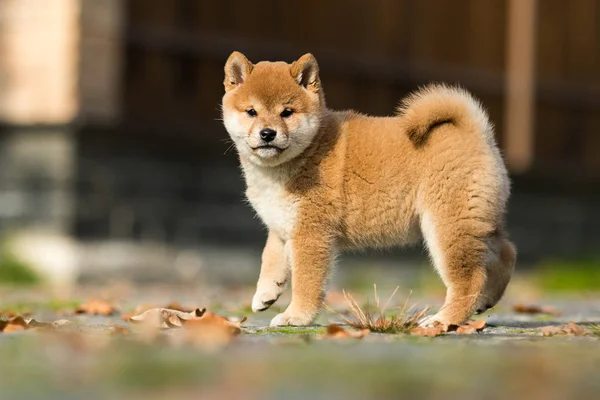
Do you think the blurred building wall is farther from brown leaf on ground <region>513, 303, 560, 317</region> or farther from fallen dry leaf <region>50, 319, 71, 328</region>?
fallen dry leaf <region>50, 319, 71, 328</region>

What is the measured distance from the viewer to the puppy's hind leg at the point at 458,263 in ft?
15.1

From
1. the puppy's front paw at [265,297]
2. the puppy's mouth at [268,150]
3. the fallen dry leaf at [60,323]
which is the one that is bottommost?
the fallen dry leaf at [60,323]

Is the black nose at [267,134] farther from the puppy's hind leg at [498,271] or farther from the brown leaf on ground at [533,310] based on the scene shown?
the brown leaf on ground at [533,310]

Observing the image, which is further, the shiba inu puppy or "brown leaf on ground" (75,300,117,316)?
"brown leaf on ground" (75,300,117,316)

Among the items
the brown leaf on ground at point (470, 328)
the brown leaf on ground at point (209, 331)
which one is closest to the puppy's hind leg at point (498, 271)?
the brown leaf on ground at point (470, 328)

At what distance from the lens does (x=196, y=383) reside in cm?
278

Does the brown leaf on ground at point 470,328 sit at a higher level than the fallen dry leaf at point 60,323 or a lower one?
higher

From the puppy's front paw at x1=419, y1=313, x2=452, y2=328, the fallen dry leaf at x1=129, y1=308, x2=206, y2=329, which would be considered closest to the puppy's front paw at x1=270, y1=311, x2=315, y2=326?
the fallen dry leaf at x1=129, y1=308, x2=206, y2=329

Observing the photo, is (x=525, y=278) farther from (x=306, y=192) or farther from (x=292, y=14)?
(x=306, y=192)

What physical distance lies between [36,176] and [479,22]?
6.26 m

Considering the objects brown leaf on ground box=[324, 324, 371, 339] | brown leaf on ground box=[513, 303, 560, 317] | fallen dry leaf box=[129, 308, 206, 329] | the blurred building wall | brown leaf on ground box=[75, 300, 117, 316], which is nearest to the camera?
brown leaf on ground box=[324, 324, 371, 339]

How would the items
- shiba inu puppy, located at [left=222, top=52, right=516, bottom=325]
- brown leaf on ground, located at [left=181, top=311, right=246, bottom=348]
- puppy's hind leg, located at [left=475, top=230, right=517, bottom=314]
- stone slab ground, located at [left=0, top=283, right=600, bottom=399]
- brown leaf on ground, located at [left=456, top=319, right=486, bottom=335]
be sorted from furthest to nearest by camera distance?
puppy's hind leg, located at [left=475, top=230, right=517, bottom=314]
shiba inu puppy, located at [left=222, top=52, right=516, bottom=325]
brown leaf on ground, located at [left=456, top=319, right=486, bottom=335]
brown leaf on ground, located at [left=181, top=311, right=246, bottom=348]
stone slab ground, located at [left=0, top=283, right=600, bottom=399]

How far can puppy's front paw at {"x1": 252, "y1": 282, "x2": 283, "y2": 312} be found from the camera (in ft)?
16.3

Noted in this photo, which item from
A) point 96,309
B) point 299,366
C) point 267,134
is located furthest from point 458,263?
point 96,309
